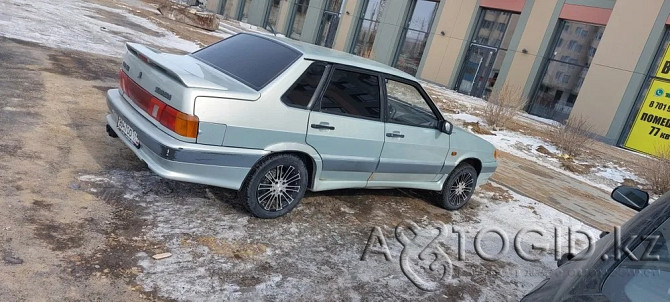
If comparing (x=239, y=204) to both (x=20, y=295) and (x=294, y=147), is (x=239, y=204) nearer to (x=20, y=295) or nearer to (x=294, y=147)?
(x=294, y=147)

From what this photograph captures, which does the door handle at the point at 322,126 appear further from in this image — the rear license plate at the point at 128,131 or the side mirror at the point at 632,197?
the side mirror at the point at 632,197

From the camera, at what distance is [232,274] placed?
11.0 ft

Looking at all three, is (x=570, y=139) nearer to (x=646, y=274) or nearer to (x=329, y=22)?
(x=646, y=274)

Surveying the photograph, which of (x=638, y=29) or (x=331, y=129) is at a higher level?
(x=638, y=29)

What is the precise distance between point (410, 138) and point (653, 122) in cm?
1555

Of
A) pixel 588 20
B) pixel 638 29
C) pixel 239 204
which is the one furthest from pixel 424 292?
pixel 588 20

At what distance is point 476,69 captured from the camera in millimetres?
23562

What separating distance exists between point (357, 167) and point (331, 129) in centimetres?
57

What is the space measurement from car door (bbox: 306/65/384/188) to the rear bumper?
2.05 feet

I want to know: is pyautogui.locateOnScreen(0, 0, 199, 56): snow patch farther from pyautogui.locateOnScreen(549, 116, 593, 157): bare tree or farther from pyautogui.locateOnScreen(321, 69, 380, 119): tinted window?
pyautogui.locateOnScreen(549, 116, 593, 157): bare tree

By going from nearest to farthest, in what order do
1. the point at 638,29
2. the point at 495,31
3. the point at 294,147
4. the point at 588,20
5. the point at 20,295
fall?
the point at 20,295 → the point at 294,147 → the point at 638,29 → the point at 588,20 → the point at 495,31

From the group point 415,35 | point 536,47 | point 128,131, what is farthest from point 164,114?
point 415,35

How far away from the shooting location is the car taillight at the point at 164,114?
11.8 feet

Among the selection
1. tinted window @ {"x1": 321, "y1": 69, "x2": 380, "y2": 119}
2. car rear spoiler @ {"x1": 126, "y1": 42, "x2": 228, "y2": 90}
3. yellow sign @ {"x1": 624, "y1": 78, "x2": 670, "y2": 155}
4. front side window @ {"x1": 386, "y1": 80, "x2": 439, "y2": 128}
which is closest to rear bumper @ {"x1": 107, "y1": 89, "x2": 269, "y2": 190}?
car rear spoiler @ {"x1": 126, "y1": 42, "x2": 228, "y2": 90}
